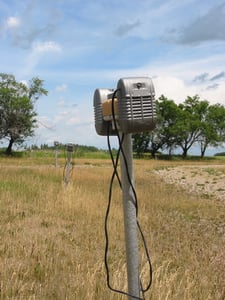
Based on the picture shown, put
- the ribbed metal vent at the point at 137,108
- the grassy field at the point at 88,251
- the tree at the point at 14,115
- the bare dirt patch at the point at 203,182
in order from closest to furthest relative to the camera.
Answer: the ribbed metal vent at the point at 137,108 < the grassy field at the point at 88,251 < the bare dirt patch at the point at 203,182 < the tree at the point at 14,115

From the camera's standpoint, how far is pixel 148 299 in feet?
11.6

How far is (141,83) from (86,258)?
294 centimetres

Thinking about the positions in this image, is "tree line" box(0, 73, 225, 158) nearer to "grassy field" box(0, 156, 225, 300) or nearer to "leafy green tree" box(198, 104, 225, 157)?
"leafy green tree" box(198, 104, 225, 157)

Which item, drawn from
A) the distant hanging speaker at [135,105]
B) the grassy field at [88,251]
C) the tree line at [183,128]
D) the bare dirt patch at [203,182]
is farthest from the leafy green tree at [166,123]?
the distant hanging speaker at [135,105]

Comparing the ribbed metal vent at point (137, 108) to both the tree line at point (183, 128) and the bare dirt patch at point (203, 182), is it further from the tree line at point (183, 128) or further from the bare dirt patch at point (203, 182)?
the tree line at point (183, 128)

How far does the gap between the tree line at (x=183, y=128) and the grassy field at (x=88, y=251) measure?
5522 cm

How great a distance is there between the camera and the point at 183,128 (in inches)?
2480

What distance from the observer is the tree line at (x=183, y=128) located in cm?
6475

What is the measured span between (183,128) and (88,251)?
58906 millimetres

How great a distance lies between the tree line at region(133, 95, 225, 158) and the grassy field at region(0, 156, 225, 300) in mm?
55223

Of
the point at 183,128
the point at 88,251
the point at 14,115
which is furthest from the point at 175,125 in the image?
the point at 88,251

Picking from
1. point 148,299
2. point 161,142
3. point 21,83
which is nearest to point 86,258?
point 148,299

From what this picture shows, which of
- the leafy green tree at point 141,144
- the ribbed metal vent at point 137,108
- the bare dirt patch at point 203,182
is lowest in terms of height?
the bare dirt patch at point 203,182

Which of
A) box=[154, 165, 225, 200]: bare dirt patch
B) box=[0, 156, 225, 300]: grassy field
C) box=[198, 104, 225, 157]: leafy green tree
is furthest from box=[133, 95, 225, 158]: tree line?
box=[0, 156, 225, 300]: grassy field
